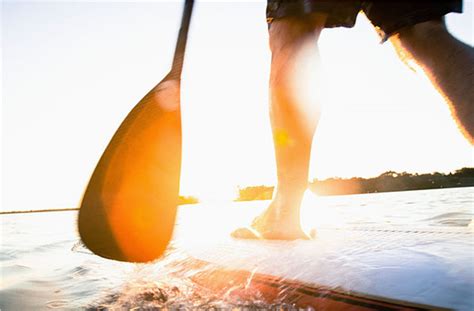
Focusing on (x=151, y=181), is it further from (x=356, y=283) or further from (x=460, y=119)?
(x=460, y=119)

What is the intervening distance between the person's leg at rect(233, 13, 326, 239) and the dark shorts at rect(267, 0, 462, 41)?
0.04 m

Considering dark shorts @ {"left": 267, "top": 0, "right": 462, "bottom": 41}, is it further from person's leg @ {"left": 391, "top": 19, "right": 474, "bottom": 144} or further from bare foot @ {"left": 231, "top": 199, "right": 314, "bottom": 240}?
bare foot @ {"left": 231, "top": 199, "right": 314, "bottom": 240}

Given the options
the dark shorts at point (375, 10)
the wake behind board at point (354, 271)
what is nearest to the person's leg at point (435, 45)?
the dark shorts at point (375, 10)

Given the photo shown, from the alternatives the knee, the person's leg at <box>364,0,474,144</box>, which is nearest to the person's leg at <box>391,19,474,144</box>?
the person's leg at <box>364,0,474,144</box>

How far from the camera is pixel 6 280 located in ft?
5.46

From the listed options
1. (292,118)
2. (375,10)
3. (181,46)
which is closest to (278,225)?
(292,118)

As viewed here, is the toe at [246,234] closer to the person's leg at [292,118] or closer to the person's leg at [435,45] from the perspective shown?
the person's leg at [292,118]

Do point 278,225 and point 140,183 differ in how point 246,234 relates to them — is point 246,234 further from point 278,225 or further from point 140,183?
point 140,183

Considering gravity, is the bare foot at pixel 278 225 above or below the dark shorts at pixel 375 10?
below

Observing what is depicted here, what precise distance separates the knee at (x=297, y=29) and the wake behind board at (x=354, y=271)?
36.7 inches

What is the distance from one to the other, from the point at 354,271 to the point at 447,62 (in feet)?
3.84

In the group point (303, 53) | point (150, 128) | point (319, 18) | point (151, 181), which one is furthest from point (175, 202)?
point (319, 18)

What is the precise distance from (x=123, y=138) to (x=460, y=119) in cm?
142

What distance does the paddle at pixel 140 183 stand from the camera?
0.97m
